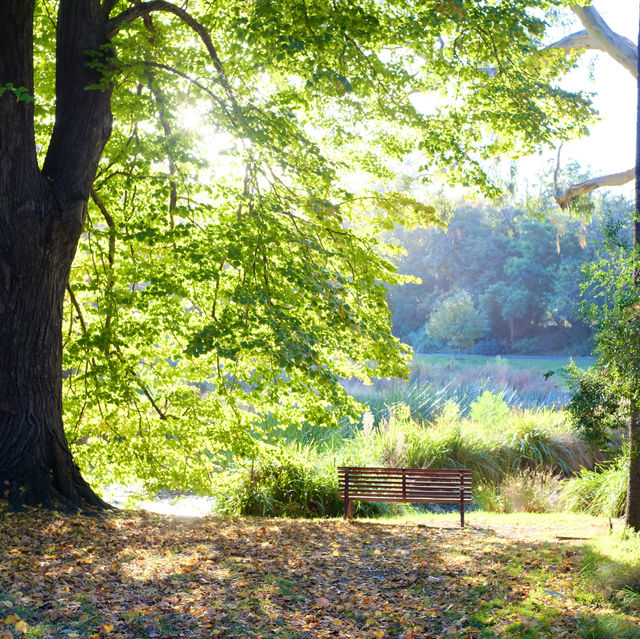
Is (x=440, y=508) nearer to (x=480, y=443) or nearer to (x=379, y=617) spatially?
(x=480, y=443)

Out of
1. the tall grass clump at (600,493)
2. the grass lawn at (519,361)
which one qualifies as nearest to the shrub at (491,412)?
the tall grass clump at (600,493)

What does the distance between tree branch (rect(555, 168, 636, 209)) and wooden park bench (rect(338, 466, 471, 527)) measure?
398 cm

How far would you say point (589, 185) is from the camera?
939 centimetres

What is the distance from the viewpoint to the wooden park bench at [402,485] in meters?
9.03

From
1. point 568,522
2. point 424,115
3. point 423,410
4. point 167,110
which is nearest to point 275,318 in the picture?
point 167,110

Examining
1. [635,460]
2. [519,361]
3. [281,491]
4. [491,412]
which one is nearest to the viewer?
[635,460]

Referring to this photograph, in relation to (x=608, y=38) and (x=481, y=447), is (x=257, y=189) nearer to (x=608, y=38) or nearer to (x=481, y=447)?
(x=608, y=38)

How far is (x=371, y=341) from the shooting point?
25.2 feet

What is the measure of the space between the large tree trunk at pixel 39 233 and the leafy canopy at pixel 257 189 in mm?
430

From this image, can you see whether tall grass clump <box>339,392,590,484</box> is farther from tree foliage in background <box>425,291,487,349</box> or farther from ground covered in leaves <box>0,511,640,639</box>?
tree foliage in background <box>425,291,487,349</box>

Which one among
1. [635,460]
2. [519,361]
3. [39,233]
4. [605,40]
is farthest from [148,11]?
[519,361]

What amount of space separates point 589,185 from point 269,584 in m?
6.95

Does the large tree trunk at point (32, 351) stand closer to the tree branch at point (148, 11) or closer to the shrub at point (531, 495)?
the tree branch at point (148, 11)

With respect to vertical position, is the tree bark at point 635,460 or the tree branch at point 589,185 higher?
the tree branch at point 589,185
